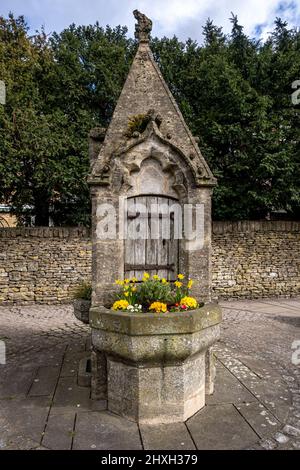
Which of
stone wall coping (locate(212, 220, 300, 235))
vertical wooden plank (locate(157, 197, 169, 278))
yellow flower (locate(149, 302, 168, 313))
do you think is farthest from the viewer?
stone wall coping (locate(212, 220, 300, 235))

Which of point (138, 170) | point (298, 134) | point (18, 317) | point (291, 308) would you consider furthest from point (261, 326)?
point (298, 134)

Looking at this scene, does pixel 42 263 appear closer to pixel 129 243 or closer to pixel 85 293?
pixel 85 293

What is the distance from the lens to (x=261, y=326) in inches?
309

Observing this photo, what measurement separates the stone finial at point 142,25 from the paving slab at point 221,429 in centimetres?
470

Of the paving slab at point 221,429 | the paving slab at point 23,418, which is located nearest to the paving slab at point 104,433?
the paving slab at point 23,418

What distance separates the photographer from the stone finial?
4375mm

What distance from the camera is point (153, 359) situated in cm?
327

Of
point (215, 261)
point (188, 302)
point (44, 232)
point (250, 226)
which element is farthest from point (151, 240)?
point (250, 226)

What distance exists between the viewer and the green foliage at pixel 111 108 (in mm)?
10375

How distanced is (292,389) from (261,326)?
143 inches

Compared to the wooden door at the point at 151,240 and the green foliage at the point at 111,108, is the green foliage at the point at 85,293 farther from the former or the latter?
the green foliage at the point at 111,108

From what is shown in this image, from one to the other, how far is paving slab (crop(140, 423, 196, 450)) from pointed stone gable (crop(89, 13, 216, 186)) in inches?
106

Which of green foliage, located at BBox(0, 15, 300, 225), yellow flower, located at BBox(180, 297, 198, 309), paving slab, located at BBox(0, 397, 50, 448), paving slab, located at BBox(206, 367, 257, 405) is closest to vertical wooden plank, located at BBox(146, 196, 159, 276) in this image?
yellow flower, located at BBox(180, 297, 198, 309)

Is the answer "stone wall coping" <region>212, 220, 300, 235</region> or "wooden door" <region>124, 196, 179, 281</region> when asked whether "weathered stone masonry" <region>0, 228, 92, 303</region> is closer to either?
"stone wall coping" <region>212, 220, 300, 235</region>
